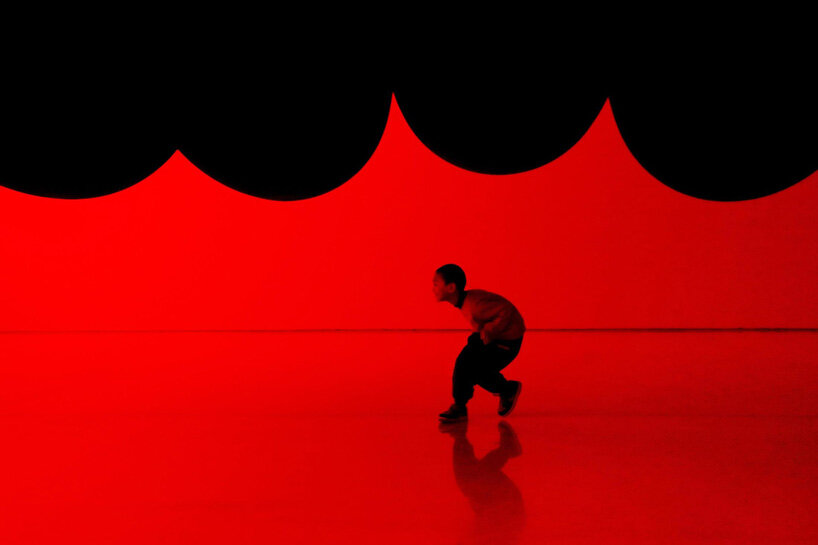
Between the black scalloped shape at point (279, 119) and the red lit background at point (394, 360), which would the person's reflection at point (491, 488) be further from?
the black scalloped shape at point (279, 119)

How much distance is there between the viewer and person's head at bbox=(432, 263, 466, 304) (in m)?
2.65

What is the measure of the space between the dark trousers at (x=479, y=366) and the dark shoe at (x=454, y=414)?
3 centimetres

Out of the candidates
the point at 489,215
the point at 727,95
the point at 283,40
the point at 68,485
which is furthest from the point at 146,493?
the point at 489,215

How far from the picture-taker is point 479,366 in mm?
2736

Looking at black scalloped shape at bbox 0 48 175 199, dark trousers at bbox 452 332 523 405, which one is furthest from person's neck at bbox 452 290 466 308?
black scalloped shape at bbox 0 48 175 199

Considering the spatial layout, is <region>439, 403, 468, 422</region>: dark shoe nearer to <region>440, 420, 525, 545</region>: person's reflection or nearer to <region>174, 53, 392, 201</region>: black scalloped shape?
<region>440, 420, 525, 545</region>: person's reflection

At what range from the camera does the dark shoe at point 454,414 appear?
268 cm

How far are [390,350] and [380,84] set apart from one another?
3.20 metres

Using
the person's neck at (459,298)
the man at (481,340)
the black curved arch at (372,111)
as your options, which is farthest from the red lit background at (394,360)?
the black curved arch at (372,111)

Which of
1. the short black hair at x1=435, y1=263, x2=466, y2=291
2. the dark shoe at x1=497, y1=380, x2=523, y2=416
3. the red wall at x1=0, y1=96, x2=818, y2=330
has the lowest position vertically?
the dark shoe at x1=497, y1=380, x2=523, y2=416

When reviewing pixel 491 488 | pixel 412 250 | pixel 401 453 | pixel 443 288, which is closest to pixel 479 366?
pixel 443 288

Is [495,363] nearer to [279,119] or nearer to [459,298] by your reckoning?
[459,298]

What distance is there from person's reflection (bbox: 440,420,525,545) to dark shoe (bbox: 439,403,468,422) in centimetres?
8

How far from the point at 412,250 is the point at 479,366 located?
9.42 feet
